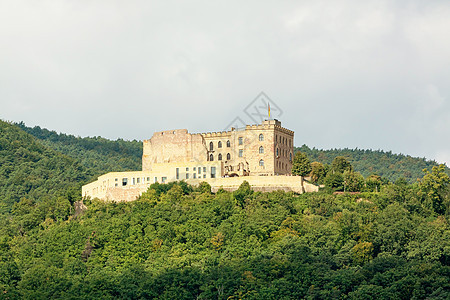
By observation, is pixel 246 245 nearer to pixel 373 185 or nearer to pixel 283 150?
pixel 283 150

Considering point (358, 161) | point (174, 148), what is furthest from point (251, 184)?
point (358, 161)

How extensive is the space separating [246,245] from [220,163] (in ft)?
40.3

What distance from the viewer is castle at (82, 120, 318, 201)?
90.3 meters

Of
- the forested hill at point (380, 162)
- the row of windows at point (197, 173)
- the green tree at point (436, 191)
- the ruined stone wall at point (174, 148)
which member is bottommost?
the green tree at point (436, 191)

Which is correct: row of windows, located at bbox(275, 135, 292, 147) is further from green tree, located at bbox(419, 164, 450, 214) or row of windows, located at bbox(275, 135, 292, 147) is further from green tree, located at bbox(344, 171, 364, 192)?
green tree, located at bbox(419, 164, 450, 214)

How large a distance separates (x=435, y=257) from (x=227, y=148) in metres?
24.4

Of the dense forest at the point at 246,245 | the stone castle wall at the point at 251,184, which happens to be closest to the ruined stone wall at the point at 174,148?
the stone castle wall at the point at 251,184

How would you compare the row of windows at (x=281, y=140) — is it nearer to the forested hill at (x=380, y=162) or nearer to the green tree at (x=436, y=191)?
the green tree at (x=436, y=191)

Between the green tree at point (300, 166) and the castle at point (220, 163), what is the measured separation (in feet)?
2.05

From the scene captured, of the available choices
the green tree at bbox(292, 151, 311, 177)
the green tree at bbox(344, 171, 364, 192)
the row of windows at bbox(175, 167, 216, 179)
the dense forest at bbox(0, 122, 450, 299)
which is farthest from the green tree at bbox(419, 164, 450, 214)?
the row of windows at bbox(175, 167, 216, 179)

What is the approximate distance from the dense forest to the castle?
1.49 meters

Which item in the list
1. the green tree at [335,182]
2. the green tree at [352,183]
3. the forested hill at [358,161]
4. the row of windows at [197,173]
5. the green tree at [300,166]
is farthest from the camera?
the forested hill at [358,161]

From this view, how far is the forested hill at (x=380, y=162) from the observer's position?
17980cm

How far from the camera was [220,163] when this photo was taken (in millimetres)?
91812
